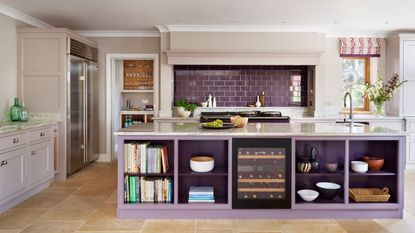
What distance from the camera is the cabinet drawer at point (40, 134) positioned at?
4.32m

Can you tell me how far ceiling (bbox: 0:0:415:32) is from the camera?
4.65 meters

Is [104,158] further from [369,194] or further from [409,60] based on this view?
[409,60]

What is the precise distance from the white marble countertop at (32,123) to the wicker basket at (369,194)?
3.61m

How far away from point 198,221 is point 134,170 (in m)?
0.80

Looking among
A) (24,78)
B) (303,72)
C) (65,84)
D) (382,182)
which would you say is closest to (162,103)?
(65,84)

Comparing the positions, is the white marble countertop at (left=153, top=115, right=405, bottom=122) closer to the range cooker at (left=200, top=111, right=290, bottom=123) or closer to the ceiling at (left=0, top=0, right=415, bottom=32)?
the range cooker at (left=200, top=111, right=290, bottom=123)

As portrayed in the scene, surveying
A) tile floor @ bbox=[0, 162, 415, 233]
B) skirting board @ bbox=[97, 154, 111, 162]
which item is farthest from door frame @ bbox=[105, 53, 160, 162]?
tile floor @ bbox=[0, 162, 415, 233]

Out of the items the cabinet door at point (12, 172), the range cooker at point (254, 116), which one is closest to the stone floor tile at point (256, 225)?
the cabinet door at point (12, 172)

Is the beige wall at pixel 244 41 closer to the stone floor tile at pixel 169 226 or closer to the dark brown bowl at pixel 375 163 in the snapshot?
the dark brown bowl at pixel 375 163

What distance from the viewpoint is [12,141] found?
3.85m

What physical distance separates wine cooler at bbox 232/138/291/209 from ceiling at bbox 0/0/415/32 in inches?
80.7

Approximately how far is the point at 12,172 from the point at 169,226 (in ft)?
6.16

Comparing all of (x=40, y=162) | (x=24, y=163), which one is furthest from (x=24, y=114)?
(x=24, y=163)

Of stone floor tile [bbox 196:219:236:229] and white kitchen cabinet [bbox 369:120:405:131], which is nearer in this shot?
stone floor tile [bbox 196:219:236:229]
